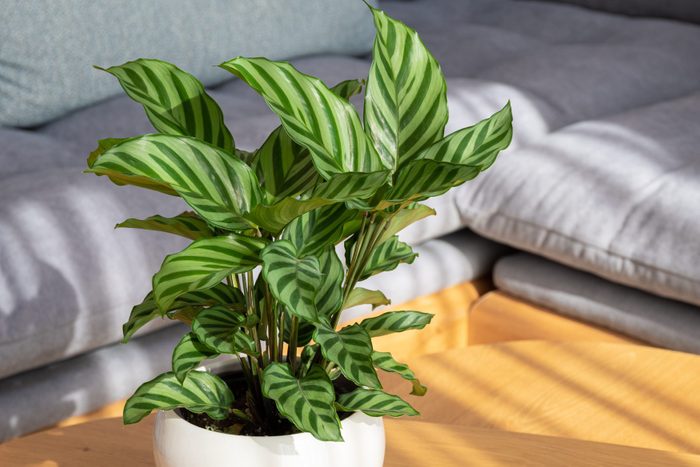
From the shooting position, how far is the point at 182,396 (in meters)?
0.62

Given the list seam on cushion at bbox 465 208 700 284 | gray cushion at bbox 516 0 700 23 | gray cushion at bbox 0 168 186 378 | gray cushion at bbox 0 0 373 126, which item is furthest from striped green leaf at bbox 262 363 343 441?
gray cushion at bbox 516 0 700 23

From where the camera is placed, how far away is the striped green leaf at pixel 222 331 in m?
0.61

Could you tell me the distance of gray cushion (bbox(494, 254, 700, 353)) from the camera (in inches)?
54.6

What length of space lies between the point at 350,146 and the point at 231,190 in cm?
8

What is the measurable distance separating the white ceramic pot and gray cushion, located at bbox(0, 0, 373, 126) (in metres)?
1.03

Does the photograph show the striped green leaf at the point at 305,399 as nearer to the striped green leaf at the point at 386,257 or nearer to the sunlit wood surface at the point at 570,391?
the striped green leaf at the point at 386,257

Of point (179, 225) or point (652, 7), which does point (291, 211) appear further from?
point (652, 7)

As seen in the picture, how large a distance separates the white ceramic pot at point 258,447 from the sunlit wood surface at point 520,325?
90cm

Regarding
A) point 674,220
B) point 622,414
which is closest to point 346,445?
point 622,414

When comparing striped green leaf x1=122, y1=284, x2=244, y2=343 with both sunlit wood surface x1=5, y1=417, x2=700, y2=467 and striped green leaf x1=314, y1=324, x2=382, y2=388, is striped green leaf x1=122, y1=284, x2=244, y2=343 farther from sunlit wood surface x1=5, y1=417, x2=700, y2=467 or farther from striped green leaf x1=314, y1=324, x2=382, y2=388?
sunlit wood surface x1=5, y1=417, x2=700, y2=467

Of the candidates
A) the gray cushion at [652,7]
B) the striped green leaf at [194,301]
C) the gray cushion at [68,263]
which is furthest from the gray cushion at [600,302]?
the gray cushion at [652,7]

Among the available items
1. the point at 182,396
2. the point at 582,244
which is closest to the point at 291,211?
the point at 182,396

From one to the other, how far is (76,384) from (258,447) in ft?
2.13

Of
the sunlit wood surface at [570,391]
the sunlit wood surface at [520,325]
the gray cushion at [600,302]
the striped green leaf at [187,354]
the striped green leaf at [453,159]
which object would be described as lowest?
the sunlit wood surface at [520,325]
